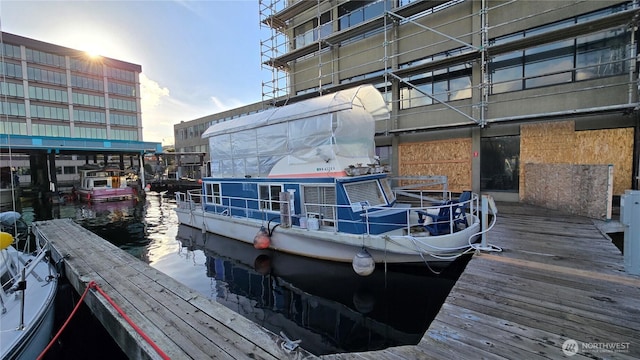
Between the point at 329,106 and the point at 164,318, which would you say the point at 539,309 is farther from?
the point at 329,106

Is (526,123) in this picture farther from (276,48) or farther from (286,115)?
(276,48)

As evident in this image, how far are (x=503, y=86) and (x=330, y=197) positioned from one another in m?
11.3

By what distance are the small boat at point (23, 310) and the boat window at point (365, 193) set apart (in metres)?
6.82

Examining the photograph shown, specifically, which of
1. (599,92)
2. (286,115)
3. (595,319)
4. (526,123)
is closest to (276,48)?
(286,115)

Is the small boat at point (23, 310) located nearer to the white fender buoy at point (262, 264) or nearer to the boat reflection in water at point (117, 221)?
the white fender buoy at point (262, 264)

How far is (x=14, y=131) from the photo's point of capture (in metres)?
52.9

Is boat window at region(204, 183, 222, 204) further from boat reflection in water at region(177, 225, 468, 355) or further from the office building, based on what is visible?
the office building

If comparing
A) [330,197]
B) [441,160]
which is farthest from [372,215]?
[441,160]

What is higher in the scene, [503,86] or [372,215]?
[503,86]

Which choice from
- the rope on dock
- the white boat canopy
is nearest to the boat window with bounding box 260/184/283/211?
the white boat canopy

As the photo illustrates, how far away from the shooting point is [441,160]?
16.1m

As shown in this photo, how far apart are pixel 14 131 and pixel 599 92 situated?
77764mm

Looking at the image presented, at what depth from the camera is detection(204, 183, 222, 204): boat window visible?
12.4m

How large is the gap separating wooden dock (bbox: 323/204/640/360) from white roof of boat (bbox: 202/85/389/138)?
5361 mm
